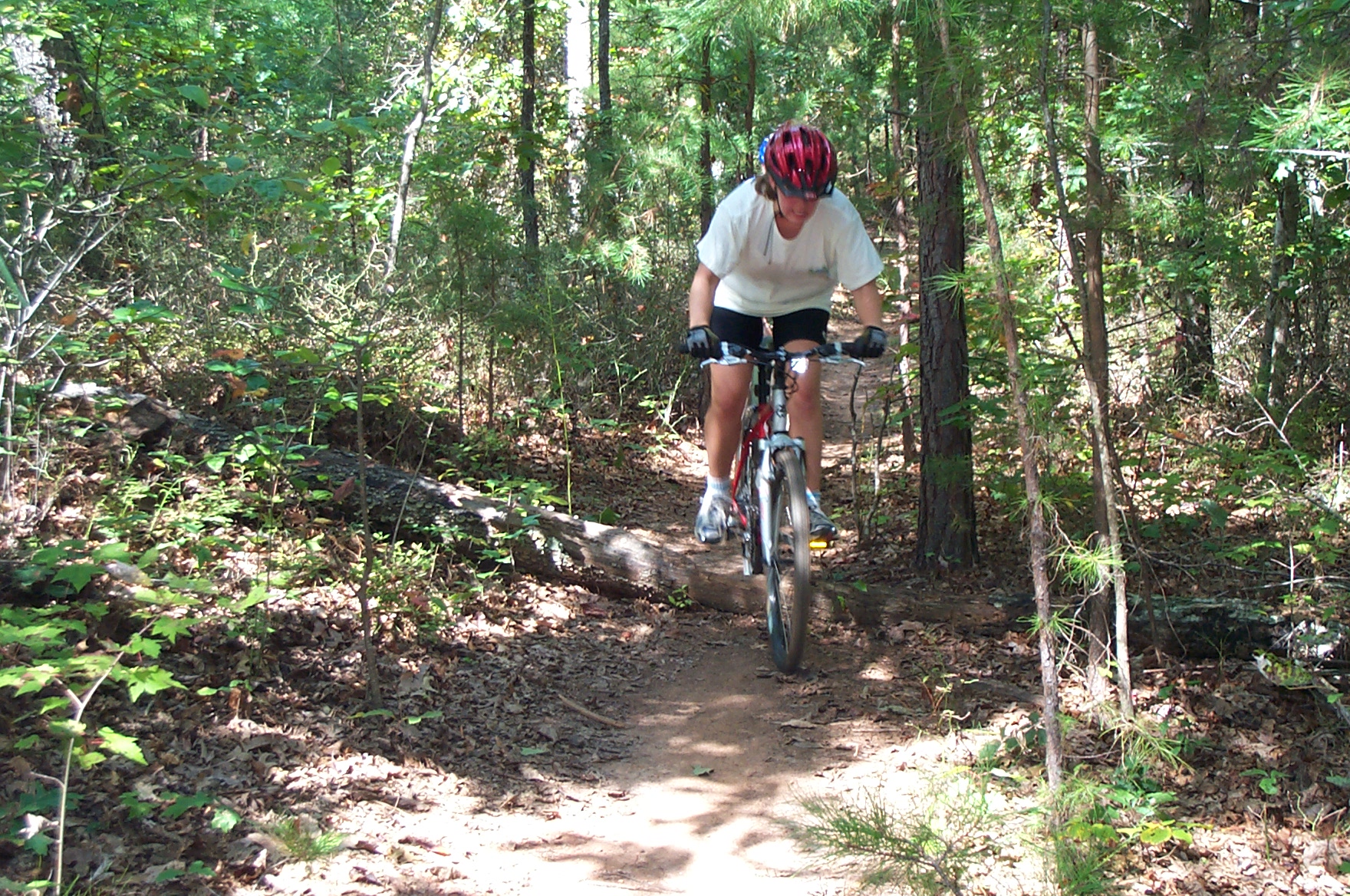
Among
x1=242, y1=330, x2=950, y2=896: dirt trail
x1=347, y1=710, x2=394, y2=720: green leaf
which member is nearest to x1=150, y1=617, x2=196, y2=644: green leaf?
x1=242, y1=330, x2=950, y2=896: dirt trail

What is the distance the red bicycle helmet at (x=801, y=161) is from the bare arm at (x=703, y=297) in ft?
1.85

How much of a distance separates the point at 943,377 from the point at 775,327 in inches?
42.6

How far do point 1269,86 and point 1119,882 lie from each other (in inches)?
116

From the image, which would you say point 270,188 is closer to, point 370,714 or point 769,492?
point 370,714

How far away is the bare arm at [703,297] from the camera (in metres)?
4.48

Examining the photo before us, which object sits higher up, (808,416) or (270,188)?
(270,188)

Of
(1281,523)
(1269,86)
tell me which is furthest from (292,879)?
(1281,523)

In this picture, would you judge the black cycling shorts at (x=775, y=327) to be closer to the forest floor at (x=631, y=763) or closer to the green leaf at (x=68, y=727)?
the forest floor at (x=631, y=763)

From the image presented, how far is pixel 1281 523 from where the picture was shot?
5.16 meters

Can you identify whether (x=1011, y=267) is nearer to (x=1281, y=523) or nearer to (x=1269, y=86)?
(x=1269, y=86)

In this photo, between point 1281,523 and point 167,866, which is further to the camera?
point 1281,523

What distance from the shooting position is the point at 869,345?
14.0ft

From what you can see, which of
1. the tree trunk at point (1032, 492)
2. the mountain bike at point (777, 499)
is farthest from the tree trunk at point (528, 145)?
the tree trunk at point (1032, 492)

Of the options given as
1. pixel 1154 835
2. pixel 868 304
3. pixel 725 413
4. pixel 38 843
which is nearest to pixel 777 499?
pixel 725 413
